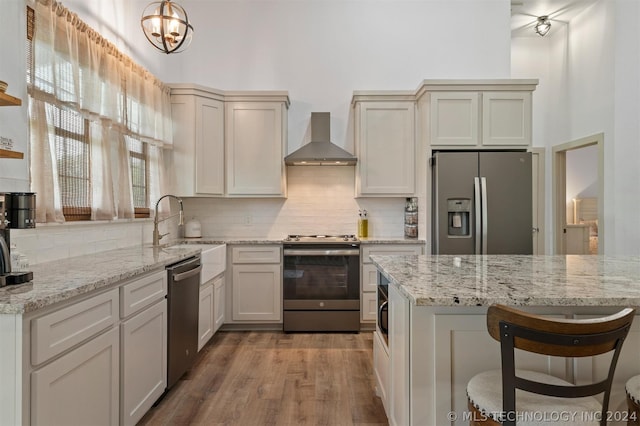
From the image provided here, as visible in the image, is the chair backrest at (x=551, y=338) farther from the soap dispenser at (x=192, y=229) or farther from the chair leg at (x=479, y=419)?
the soap dispenser at (x=192, y=229)

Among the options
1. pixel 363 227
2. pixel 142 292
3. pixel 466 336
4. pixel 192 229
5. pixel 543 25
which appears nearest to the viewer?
pixel 466 336

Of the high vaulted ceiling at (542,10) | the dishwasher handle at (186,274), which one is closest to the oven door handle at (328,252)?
the dishwasher handle at (186,274)

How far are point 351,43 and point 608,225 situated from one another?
148 inches

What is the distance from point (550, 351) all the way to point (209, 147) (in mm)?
3519

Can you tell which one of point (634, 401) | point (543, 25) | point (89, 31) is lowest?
point (634, 401)

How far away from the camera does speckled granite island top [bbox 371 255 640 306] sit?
1199 mm

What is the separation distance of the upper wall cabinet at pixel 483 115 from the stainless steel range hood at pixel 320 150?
0.96 m

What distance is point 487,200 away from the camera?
332 centimetres

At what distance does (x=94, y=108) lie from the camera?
2402mm

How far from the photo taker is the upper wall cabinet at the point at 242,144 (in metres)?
3.76

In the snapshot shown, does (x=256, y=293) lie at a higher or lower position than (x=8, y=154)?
lower

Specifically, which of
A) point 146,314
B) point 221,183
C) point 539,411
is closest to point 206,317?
point 146,314

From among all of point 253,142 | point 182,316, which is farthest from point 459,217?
point 182,316

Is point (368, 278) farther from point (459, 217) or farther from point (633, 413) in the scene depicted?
point (633, 413)
